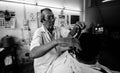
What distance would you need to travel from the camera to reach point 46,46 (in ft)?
3.00

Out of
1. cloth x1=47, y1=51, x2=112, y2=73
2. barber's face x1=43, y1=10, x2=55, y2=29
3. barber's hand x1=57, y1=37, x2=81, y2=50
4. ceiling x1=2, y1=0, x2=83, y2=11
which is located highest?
ceiling x1=2, y1=0, x2=83, y2=11

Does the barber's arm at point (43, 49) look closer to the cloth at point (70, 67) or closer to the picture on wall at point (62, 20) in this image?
the cloth at point (70, 67)

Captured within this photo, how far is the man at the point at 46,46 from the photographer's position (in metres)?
0.92

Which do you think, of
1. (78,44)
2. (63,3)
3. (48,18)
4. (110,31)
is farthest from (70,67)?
(63,3)

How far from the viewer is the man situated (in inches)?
36.2

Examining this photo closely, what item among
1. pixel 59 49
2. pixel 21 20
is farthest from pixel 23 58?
pixel 59 49

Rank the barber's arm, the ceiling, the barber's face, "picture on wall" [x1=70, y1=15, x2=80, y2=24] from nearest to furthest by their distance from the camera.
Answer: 1. the barber's arm
2. the barber's face
3. the ceiling
4. "picture on wall" [x1=70, y1=15, x2=80, y2=24]

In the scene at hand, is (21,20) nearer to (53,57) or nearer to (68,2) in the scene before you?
(68,2)

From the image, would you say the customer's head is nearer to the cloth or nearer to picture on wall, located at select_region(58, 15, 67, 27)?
the cloth

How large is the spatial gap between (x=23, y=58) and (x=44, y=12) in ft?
7.41

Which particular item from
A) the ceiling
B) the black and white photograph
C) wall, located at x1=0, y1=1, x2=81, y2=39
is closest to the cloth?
the black and white photograph

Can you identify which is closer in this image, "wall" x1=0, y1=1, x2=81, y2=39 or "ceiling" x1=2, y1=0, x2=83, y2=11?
"wall" x1=0, y1=1, x2=81, y2=39

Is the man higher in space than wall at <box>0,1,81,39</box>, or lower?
lower

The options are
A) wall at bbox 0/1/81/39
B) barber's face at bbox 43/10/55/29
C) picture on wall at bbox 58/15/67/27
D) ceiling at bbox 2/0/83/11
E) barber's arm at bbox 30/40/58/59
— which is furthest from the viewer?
picture on wall at bbox 58/15/67/27
